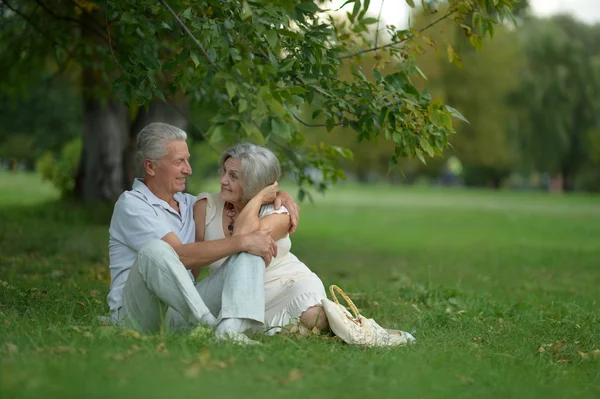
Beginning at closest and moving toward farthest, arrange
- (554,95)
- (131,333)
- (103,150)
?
(131,333), (103,150), (554,95)

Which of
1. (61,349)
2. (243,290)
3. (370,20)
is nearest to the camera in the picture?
(61,349)

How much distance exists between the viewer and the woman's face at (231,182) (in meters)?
5.20

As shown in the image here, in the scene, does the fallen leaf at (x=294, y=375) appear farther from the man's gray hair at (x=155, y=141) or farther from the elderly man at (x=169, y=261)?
the man's gray hair at (x=155, y=141)

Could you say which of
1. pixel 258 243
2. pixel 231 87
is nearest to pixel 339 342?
pixel 258 243

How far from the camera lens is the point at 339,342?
5.15 m

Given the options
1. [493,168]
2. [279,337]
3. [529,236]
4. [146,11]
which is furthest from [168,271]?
[493,168]

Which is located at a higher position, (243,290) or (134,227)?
(134,227)

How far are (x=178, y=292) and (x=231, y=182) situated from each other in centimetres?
88

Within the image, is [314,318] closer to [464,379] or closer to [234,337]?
[234,337]

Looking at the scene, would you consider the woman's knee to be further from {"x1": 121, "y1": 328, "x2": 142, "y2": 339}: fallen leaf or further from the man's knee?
{"x1": 121, "y1": 328, "x2": 142, "y2": 339}: fallen leaf

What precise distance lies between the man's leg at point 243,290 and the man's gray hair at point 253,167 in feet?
1.65

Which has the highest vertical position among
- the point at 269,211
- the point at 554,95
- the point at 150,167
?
the point at 554,95

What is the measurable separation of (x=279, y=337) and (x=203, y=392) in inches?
54.4

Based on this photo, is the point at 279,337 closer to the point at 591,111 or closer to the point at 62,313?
the point at 62,313
